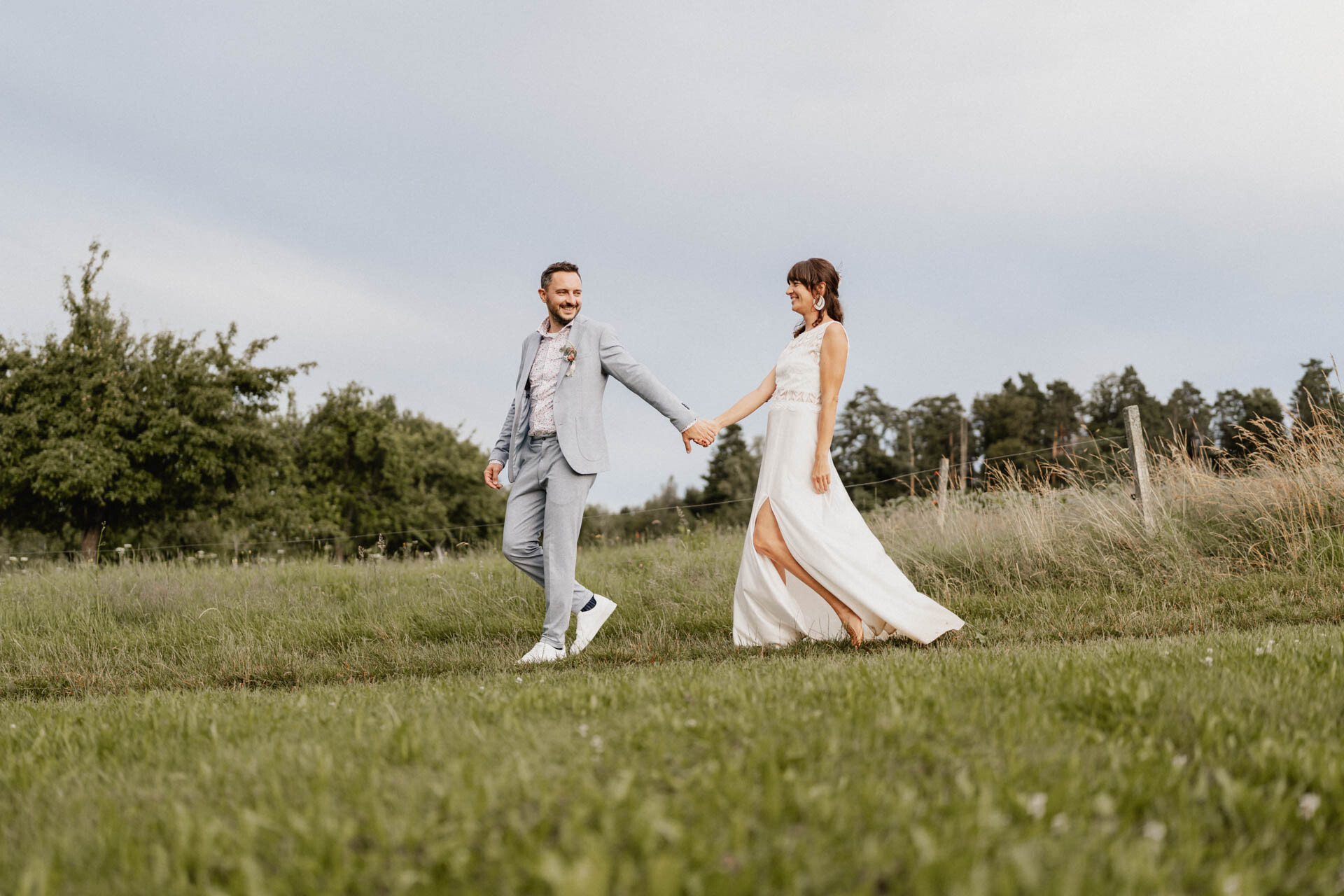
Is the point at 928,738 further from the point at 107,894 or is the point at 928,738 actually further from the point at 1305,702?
the point at 107,894

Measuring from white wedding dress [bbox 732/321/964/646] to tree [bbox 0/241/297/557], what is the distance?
84.0ft

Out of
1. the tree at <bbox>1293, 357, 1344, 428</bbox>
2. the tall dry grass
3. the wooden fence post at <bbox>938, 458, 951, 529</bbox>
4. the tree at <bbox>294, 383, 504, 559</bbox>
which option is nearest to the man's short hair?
the tall dry grass

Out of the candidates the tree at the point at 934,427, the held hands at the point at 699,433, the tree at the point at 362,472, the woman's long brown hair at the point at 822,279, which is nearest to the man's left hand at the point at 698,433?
the held hands at the point at 699,433

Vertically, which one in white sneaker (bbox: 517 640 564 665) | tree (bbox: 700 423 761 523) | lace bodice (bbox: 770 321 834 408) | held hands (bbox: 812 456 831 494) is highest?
tree (bbox: 700 423 761 523)

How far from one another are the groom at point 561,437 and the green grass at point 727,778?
1185mm

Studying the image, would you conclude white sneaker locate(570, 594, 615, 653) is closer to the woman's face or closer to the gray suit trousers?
the gray suit trousers

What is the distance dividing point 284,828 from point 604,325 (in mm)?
5056

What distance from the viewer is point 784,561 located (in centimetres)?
630

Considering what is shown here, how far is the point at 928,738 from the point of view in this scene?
268 centimetres

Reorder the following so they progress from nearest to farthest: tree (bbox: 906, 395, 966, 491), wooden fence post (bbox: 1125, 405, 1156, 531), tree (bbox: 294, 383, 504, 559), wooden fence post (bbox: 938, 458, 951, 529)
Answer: wooden fence post (bbox: 1125, 405, 1156, 531)
wooden fence post (bbox: 938, 458, 951, 529)
tree (bbox: 294, 383, 504, 559)
tree (bbox: 906, 395, 966, 491)

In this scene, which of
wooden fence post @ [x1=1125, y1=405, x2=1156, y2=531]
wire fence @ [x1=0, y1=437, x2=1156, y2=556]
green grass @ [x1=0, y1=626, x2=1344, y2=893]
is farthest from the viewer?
wire fence @ [x1=0, y1=437, x2=1156, y2=556]

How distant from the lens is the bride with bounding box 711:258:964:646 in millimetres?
6043

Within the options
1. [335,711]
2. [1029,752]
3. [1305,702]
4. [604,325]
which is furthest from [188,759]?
[604,325]

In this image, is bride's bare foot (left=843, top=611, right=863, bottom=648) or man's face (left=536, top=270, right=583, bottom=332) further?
man's face (left=536, top=270, right=583, bottom=332)
